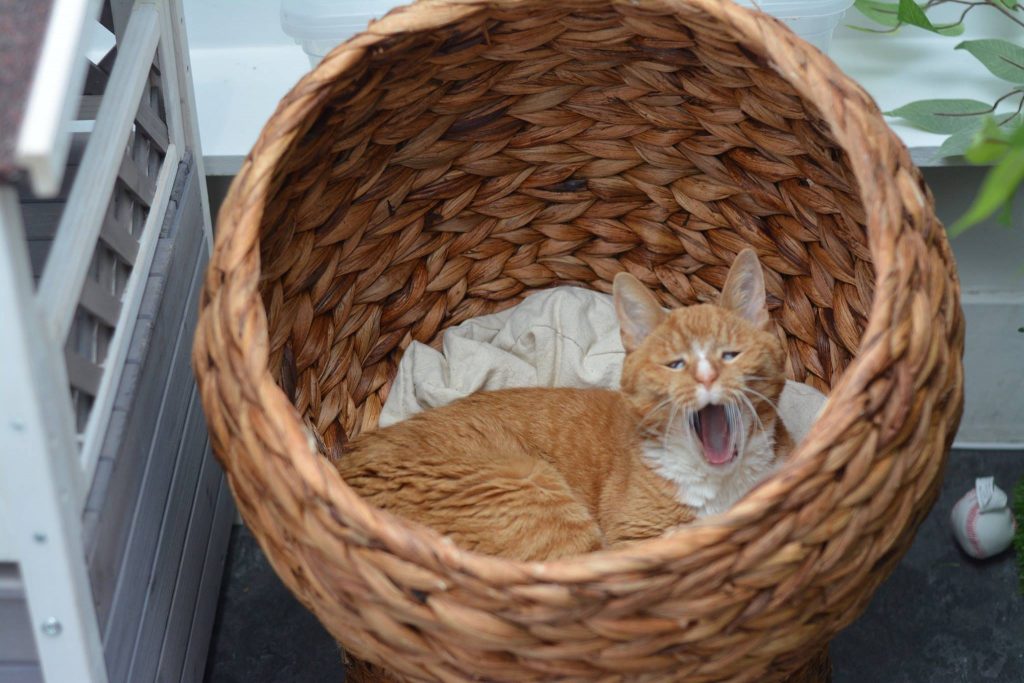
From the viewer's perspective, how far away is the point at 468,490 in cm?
164

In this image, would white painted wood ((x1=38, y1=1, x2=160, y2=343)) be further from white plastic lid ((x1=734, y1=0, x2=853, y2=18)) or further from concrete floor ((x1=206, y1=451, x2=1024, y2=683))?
white plastic lid ((x1=734, y1=0, x2=853, y2=18))

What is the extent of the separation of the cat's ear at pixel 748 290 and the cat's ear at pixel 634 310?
121mm

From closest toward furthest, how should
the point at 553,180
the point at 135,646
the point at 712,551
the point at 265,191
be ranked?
1. the point at 712,551
2. the point at 265,191
3. the point at 135,646
4. the point at 553,180

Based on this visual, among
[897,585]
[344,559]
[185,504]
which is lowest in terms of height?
[897,585]

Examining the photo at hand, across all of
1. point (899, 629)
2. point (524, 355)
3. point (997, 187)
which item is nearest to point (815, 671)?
point (899, 629)

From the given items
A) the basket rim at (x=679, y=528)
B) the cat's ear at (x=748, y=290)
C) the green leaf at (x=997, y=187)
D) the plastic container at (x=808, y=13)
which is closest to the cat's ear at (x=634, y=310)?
the cat's ear at (x=748, y=290)

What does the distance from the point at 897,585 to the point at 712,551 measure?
116 cm

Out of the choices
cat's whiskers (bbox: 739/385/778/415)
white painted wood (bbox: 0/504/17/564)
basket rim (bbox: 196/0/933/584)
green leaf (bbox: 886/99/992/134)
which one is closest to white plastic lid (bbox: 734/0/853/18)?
green leaf (bbox: 886/99/992/134)

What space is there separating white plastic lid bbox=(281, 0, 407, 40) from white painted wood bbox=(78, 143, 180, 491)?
1.42 feet

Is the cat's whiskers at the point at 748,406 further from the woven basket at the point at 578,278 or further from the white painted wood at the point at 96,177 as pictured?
the white painted wood at the point at 96,177

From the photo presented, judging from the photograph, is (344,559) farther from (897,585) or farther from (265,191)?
(897,585)

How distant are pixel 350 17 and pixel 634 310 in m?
0.92

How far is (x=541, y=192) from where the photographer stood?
2.07 meters

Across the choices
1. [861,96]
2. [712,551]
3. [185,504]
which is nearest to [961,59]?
[861,96]
